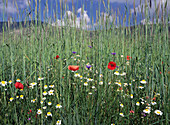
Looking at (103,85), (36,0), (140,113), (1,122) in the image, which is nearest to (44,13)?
(36,0)

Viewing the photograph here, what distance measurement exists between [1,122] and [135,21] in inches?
58.1

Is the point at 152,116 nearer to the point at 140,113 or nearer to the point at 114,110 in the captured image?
the point at 140,113

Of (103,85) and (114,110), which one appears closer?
(114,110)

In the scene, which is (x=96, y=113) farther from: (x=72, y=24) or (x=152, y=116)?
(x=72, y=24)

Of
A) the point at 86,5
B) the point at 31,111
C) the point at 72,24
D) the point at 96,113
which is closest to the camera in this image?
the point at 96,113

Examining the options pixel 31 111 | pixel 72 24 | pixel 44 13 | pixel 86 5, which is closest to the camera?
pixel 31 111

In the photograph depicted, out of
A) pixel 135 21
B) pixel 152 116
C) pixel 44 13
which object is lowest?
pixel 152 116

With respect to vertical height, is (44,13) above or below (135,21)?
above

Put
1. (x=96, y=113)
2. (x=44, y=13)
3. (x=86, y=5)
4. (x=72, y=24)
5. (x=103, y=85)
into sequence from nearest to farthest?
(x=96, y=113)
(x=103, y=85)
(x=44, y=13)
(x=86, y=5)
(x=72, y=24)

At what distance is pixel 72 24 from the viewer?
68.3 inches

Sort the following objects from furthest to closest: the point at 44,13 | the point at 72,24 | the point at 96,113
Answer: the point at 72,24 → the point at 44,13 → the point at 96,113

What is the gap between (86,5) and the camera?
1.58 meters

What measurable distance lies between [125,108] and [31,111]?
732mm

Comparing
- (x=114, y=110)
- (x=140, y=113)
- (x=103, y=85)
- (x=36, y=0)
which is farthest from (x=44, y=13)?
(x=140, y=113)
